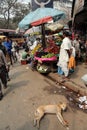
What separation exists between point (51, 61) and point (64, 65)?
135cm

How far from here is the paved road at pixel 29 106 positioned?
17.7 feet

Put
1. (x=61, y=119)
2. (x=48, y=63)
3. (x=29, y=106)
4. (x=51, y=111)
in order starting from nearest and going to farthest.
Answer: (x=61, y=119), (x=51, y=111), (x=29, y=106), (x=48, y=63)

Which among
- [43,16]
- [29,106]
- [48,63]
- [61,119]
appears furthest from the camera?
[43,16]

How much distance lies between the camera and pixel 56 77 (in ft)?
32.0

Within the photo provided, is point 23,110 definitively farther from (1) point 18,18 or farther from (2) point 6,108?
(1) point 18,18

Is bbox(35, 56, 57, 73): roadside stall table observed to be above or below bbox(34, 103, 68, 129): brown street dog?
below

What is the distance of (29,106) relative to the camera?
662cm

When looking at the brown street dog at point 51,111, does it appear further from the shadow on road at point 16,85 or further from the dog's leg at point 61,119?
the shadow on road at point 16,85

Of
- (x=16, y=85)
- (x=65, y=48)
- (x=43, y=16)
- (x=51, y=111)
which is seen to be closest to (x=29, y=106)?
(x=51, y=111)

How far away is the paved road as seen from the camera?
5.39m

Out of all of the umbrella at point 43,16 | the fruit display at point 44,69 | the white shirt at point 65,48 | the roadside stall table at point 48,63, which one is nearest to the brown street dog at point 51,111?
the white shirt at point 65,48

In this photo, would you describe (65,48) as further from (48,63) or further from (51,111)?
(51,111)

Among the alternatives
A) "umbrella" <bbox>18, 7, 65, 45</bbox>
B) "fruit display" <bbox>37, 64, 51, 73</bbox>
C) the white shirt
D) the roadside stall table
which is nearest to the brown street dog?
the white shirt

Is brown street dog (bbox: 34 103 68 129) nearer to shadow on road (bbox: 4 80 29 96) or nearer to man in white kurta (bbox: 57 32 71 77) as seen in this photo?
shadow on road (bbox: 4 80 29 96)
